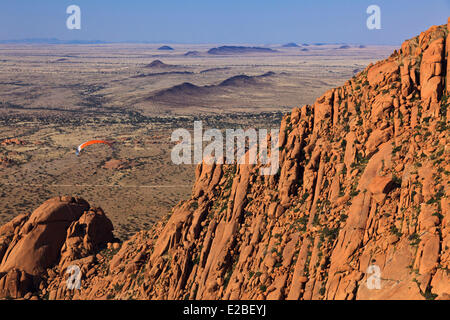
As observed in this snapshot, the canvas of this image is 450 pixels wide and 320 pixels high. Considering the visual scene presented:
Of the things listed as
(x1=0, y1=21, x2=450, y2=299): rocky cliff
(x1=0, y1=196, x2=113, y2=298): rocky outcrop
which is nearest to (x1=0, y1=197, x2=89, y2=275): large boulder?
(x1=0, y1=196, x2=113, y2=298): rocky outcrop

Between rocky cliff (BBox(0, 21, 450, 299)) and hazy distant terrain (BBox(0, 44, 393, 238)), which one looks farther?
hazy distant terrain (BBox(0, 44, 393, 238))

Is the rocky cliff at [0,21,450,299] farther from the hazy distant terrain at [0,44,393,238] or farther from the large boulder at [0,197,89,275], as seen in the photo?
the hazy distant terrain at [0,44,393,238]

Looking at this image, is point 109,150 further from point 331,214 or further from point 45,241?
point 331,214

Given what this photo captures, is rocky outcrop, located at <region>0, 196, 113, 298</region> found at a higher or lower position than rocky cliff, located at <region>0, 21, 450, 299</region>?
lower

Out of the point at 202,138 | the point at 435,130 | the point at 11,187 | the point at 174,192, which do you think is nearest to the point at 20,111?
the point at 202,138

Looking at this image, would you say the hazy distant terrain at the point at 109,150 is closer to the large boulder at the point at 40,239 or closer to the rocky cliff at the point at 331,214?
the large boulder at the point at 40,239

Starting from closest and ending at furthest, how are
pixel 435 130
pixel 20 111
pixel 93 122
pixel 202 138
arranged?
pixel 435 130
pixel 202 138
pixel 93 122
pixel 20 111

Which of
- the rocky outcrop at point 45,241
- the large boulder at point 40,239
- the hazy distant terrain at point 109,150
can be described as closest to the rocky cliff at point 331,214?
the rocky outcrop at point 45,241
